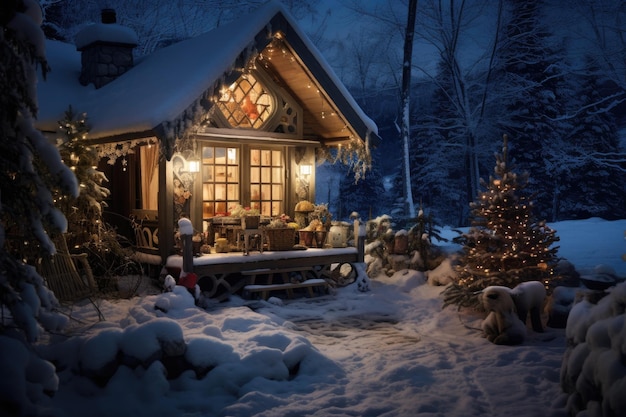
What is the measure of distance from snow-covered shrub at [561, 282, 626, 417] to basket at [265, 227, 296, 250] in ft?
20.9

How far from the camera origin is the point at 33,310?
13.0 ft

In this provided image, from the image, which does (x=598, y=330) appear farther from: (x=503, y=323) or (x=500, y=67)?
(x=500, y=67)

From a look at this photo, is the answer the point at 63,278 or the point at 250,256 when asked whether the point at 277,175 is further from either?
the point at 63,278

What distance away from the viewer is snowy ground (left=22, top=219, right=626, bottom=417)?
5.23 m

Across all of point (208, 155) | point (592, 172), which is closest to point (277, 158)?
point (208, 155)

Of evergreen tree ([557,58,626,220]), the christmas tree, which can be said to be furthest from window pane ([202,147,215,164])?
evergreen tree ([557,58,626,220])

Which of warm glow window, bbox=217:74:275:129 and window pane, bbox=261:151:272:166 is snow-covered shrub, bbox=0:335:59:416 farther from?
window pane, bbox=261:151:272:166

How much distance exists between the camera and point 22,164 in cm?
413

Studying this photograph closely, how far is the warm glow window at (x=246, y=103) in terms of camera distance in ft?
38.8

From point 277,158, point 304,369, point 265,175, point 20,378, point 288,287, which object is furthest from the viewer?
point 277,158

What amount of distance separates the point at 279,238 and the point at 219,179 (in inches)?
77.6

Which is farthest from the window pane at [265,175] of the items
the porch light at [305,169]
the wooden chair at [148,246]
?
the wooden chair at [148,246]

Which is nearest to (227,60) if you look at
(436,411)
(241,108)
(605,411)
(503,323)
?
(241,108)

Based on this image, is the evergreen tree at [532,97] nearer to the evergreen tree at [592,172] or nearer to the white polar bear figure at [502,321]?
the evergreen tree at [592,172]
